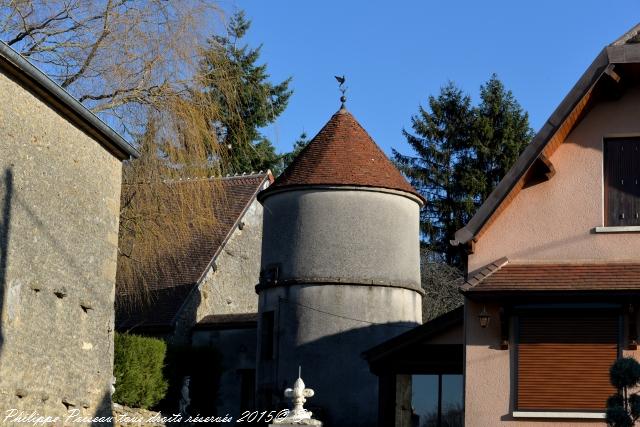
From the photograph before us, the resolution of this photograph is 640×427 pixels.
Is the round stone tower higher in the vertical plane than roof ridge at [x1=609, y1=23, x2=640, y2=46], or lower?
lower

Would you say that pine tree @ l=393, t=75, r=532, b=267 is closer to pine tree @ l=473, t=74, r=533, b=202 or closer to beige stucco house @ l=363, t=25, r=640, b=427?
pine tree @ l=473, t=74, r=533, b=202

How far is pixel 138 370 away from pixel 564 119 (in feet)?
40.2

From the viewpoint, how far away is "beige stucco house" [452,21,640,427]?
1616cm

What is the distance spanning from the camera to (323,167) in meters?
25.8

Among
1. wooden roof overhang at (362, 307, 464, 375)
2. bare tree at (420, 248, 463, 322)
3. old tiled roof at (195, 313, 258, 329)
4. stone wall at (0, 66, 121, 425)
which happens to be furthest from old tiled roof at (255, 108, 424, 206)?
bare tree at (420, 248, 463, 322)

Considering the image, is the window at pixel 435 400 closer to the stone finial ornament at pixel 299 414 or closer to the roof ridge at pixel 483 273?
the roof ridge at pixel 483 273

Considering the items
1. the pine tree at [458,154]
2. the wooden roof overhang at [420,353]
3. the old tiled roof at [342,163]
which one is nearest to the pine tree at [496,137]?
the pine tree at [458,154]

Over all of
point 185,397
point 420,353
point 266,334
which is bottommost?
point 185,397

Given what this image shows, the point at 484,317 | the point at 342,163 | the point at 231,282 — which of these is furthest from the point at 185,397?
the point at 484,317

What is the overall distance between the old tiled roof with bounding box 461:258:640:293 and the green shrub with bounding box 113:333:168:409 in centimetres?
1038

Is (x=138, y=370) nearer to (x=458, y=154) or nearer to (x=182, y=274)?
(x=182, y=274)

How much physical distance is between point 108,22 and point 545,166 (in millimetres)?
8006

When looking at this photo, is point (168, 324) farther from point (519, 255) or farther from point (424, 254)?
point (424, 254)

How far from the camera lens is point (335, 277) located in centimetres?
2472
